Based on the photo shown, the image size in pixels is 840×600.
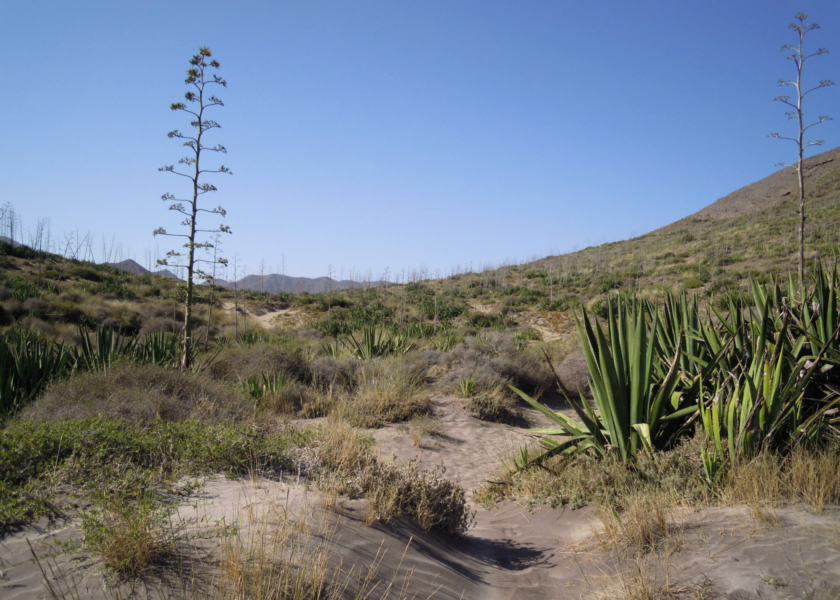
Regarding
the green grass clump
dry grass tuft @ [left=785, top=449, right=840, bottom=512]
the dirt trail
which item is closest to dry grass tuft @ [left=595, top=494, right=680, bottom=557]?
dry grass tuft @ [left=785, top=449, right=840, bottom=512]

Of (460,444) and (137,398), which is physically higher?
(137,398)

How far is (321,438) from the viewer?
5.05 metres

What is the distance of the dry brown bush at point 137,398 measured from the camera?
4.93m

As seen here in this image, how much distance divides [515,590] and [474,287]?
115 ft

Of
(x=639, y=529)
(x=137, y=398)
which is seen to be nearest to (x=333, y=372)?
(x=137, y=398)

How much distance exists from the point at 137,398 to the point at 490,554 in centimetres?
423

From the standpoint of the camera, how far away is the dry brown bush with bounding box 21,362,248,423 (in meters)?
4.93

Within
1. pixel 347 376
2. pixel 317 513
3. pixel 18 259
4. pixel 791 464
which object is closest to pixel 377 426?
pixel 347 376

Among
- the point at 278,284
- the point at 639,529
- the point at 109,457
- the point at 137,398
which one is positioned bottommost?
the point at 639,529

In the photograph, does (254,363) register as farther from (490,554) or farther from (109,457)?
(490,554)

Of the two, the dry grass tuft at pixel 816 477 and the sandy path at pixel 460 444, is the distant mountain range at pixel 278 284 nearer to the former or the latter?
the sandy path at pixel 460 444

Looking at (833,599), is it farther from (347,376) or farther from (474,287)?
(474,287)

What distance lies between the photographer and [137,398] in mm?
5316

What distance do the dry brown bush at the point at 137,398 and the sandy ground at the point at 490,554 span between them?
198cm
